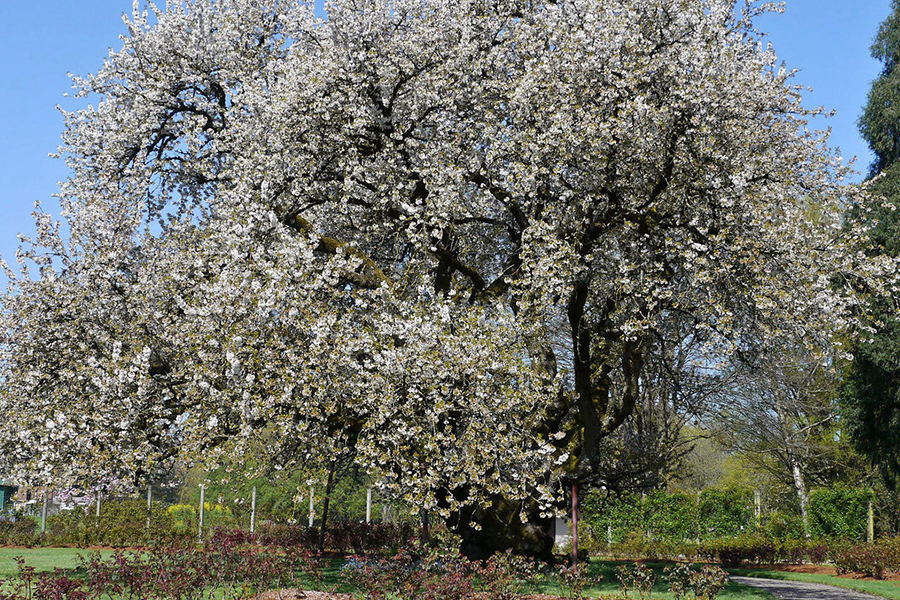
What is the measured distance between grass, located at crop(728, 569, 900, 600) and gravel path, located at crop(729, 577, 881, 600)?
1.16 ft

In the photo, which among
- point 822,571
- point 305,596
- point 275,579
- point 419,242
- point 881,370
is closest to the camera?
point 305,596

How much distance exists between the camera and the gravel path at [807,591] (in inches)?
580

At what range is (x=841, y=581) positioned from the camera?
18.6 m

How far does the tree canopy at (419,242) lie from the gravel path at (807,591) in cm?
496

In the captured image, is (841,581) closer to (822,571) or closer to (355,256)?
(822,571)

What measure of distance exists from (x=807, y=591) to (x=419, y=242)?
11900 mm

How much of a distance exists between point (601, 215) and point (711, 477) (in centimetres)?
3385

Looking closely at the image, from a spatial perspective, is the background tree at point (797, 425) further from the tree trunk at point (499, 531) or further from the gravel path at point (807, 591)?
the tree trunk at point (499, 531)

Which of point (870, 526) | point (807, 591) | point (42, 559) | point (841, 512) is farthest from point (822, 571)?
point (42, 559)

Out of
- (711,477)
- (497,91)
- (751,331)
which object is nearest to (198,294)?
(497,91)

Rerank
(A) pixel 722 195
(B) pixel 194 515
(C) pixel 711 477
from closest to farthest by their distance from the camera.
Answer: (A) pixel 722 195 < (B) pixel 194 515 < (C) pixel 711 477

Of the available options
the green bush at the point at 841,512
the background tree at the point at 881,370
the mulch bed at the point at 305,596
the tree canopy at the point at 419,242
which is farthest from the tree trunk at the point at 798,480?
the mulch bed at the point at 305,596

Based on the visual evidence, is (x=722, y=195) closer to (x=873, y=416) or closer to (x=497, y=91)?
(x=497, y=91)

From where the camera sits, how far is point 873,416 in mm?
23359
